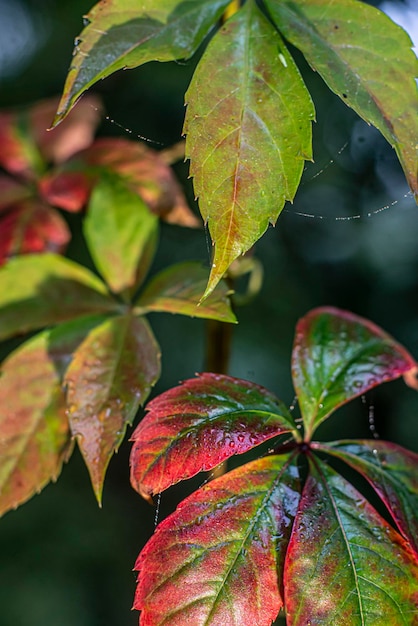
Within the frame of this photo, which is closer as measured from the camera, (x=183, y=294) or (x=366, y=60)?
(x=366, y=60)

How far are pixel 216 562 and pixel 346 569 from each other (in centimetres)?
10

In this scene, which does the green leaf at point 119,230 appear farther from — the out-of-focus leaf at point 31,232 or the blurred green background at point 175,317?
the blurred green background at point 175,317

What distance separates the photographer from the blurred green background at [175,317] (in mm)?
1556

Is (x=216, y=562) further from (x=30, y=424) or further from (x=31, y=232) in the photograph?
(x=31, y=232)

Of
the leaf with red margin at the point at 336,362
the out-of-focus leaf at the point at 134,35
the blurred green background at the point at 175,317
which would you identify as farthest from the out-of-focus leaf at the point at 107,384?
the blurred green background at the point at 175,317

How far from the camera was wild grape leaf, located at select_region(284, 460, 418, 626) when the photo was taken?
0.47 meters

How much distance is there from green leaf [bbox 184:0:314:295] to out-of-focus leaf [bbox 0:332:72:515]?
1.01 feet

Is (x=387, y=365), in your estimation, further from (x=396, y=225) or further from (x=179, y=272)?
(x=396, y=225)

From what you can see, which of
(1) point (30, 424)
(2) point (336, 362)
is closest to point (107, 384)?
(1) point (30, 424)

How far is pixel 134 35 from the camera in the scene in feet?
1.69

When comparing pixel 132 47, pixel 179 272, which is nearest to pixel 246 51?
pixel 132 47

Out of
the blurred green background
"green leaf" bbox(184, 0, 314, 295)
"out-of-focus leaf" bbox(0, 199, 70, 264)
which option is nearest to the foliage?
"green leaf" bbox(184, 0, 314, 295)

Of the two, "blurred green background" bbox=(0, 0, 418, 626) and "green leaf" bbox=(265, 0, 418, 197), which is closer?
"green leaf" bbox=(265, 0, 418, 197)

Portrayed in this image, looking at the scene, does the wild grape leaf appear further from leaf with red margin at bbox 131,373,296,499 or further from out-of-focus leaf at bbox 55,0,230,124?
out-of-focus leaf at bbox 55,0,230,124
